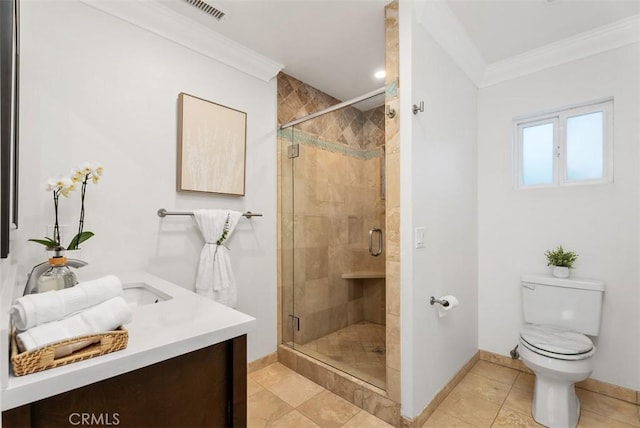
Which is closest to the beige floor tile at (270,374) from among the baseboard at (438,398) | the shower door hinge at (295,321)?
the shower door hinge at (295,321)

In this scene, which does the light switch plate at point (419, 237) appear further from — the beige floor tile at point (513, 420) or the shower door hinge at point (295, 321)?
the shower door hinge at point (295, 321)

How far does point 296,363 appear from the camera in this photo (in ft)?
7.46

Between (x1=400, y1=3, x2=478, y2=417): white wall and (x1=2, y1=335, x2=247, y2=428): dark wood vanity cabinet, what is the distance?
1.12 m

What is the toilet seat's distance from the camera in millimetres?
1627

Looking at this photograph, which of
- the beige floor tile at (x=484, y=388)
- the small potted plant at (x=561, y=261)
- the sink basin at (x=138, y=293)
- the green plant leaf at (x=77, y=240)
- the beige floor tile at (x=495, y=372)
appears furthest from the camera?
the beige floor tile at (x=495, y=372)

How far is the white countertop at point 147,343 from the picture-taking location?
0.50m

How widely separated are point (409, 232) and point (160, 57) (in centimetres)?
185

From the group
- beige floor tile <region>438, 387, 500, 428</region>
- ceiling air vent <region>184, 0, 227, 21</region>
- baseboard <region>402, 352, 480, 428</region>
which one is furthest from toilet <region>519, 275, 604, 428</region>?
ceiling air vent <region>184, 0, 227, 21</region>

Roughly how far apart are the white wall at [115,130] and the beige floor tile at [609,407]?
7.93ft

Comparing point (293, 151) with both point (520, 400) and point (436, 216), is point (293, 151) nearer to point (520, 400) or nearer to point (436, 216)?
point (436, 216)

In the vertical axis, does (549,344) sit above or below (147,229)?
below

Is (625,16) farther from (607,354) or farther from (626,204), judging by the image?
(607,354)

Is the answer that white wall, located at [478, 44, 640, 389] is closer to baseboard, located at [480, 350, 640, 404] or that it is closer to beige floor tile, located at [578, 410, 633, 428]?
baseboard, located at [480, 350, 640, 404]

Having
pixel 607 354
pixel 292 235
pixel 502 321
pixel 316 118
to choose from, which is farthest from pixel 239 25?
pixel 607 354
